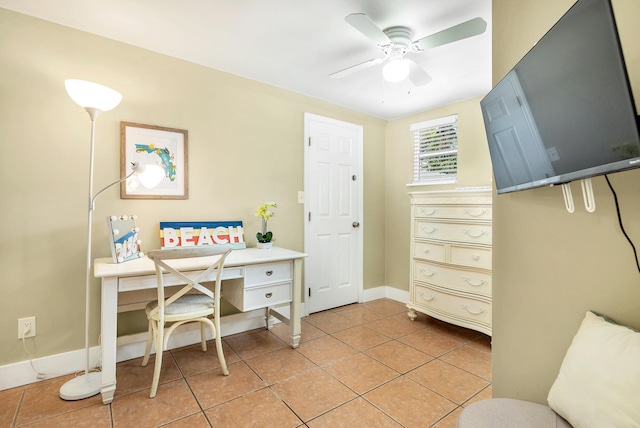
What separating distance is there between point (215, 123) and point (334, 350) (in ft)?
7.19

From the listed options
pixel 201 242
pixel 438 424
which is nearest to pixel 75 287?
pixel 201 242

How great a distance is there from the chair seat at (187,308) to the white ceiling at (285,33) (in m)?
1.86

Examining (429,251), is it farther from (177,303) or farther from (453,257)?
(177,303)

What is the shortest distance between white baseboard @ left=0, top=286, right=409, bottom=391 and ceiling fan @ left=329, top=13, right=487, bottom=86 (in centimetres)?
231

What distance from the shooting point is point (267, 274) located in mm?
2385

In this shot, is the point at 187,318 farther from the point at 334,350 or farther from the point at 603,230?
the point at 603,230

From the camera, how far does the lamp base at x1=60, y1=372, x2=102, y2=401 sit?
1.81m

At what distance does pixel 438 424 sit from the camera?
1646 millimetres

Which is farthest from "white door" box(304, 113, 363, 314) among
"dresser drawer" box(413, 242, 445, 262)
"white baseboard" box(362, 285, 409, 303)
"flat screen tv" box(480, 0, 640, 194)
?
"flat screen tv" box(480, 0, 640, 194)

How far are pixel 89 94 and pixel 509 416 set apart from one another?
249 cm

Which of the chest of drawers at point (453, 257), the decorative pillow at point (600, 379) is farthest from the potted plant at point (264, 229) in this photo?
the decorative pillow at point (600, 379)

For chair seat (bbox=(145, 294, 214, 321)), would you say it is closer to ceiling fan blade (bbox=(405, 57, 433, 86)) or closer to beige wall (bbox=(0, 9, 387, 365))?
beige wall (bbox=(0, 9, 387, 365))

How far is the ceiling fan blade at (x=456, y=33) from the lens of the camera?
1645 millimetres

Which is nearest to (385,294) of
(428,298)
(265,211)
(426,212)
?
(428,298)
